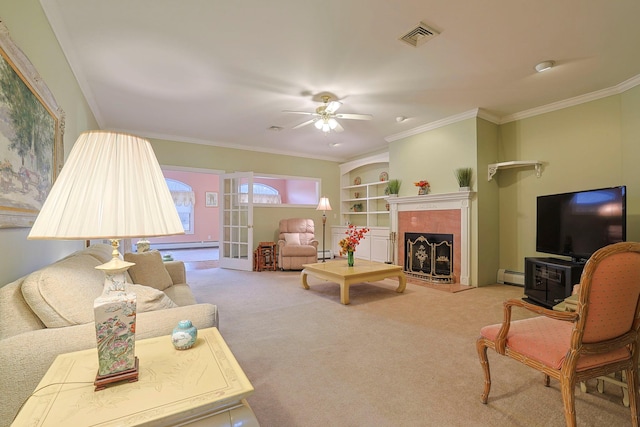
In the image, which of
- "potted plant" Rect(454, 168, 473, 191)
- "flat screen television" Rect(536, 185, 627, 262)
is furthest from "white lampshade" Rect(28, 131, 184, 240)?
"potted plant" Rect(454, 168, 473, 191)

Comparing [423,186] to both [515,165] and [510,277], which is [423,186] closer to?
[515,165]

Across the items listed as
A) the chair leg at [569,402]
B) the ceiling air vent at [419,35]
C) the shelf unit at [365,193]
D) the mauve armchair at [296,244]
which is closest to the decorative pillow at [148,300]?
the chair leg at [569,402]

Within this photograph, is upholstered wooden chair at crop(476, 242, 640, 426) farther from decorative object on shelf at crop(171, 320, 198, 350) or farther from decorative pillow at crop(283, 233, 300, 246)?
decorative pillow at crop(283, 233, 300, 246)

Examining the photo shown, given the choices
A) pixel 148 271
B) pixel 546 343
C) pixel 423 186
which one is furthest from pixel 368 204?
pixel 546 343

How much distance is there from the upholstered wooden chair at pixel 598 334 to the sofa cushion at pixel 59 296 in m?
2.03

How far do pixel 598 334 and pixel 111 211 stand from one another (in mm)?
2061

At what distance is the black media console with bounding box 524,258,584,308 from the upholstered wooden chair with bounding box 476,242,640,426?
2.04 meters

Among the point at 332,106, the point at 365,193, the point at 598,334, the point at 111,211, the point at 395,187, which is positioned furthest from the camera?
the point at 365,193

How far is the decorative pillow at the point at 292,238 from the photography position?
616 centimetres

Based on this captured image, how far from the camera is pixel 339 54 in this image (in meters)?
2.81

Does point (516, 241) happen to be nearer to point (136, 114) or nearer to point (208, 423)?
point (208, 423)

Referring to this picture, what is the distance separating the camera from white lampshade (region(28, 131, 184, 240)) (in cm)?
79

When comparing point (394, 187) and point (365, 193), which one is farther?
point (365, 193)

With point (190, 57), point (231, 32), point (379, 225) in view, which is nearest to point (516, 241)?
point (379, 225)
